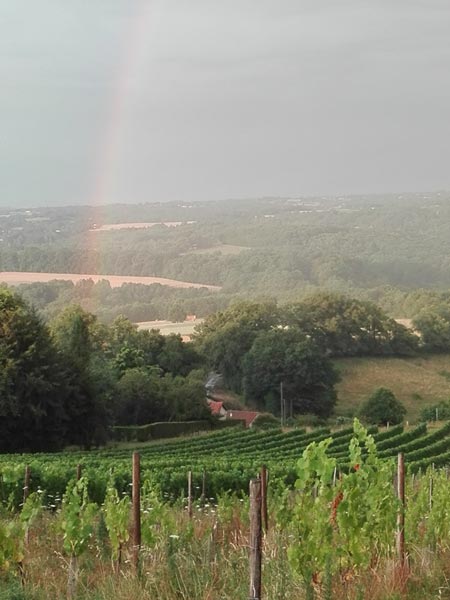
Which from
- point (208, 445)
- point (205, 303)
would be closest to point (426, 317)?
point (205, 303)

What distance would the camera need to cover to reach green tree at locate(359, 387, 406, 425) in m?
57.5

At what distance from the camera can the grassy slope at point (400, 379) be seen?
7525cm

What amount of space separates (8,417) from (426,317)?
65217 mm

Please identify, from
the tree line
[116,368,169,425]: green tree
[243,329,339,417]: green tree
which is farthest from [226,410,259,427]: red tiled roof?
[243,329,339,417]: green tree

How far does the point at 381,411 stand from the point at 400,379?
2378cm

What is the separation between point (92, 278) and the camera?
166375 millimetres

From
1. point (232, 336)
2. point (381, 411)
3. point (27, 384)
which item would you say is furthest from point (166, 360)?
point (27, 384)

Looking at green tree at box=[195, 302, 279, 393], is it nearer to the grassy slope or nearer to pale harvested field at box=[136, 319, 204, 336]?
pale harvested field at box=[136, 319, 204, 336]

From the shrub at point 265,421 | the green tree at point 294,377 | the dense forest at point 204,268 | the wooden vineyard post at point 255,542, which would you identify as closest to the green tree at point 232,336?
the green tree at point 294,377

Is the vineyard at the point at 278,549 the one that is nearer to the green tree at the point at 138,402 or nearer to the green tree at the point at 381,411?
the green tree at the point at 138,402

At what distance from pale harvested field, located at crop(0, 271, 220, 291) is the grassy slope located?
248 feet

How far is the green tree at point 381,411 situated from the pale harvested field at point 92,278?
316ft

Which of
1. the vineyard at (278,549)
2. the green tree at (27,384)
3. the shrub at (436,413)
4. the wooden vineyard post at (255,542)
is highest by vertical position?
the wooden vineyard post at (255,542)

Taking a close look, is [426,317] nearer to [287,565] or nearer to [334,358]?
[334,358]
